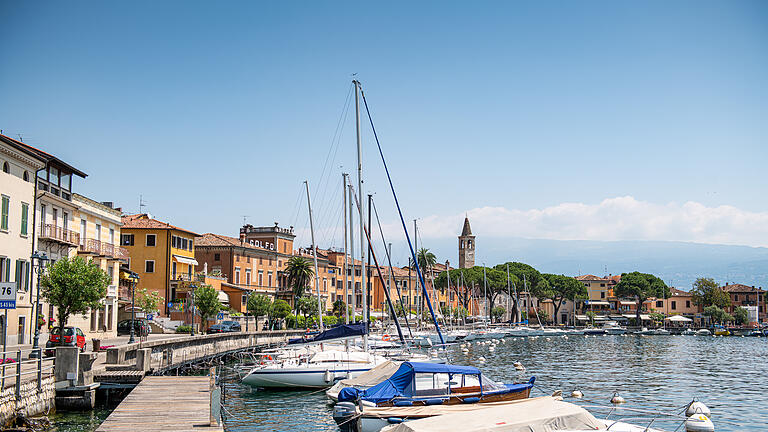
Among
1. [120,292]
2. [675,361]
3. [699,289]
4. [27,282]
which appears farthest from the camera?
[699,289]

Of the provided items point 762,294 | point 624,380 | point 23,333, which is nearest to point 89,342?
point 23,333

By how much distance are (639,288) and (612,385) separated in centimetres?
11141

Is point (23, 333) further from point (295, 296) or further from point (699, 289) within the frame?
point (699, 289)

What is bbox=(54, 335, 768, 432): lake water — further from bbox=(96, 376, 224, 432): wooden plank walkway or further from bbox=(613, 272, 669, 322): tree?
bbox=(613, 272, 669, 322): tree

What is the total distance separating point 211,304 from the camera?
204 feet

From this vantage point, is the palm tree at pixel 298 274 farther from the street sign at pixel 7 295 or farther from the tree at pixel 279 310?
the street sign at pixel 7 295

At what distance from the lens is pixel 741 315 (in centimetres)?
14462

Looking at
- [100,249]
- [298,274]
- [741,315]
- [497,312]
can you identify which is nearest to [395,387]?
[100,249]

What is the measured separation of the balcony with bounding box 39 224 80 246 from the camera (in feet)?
146

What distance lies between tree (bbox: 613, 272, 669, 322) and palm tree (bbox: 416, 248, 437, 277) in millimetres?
42470

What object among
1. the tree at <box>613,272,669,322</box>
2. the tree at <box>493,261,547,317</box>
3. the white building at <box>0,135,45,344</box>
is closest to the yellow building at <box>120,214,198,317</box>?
the white building at <box>0,135,45,344</box>

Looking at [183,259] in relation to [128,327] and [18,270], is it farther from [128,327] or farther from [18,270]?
[18,270]

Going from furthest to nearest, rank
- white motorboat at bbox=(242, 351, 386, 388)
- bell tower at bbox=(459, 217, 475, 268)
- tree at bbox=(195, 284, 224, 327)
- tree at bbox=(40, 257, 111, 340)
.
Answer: bell tower at bbox=(459, 217, 475, 268) < tree at bbox=(195, 284, 224, 327) < tree at bbox=(40, 257, 111, 340) < white motorboat at bbox=(242, 351, 386, 388)

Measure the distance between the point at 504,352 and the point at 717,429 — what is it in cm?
4857
